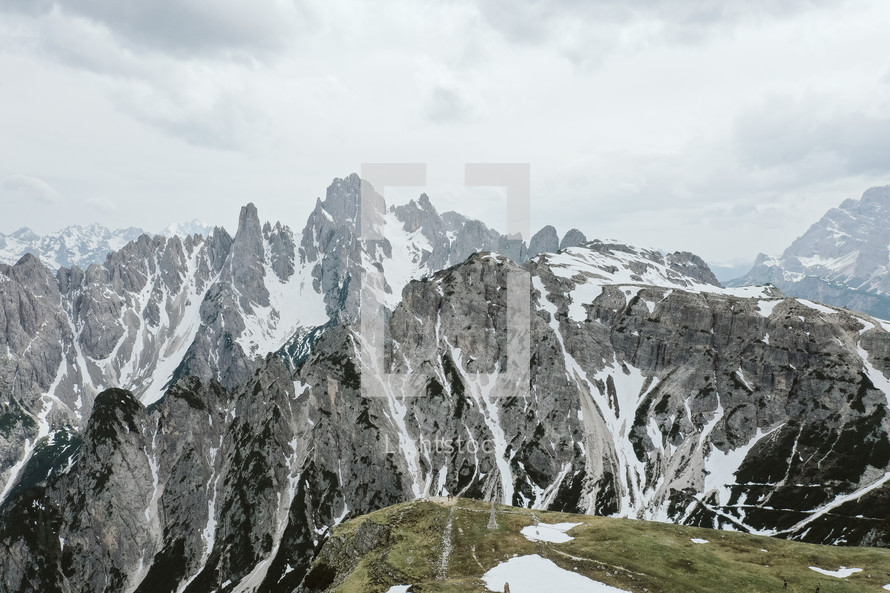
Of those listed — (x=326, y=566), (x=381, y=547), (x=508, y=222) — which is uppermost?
(x=508, y=222)

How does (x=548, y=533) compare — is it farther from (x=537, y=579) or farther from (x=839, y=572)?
(x=839, y=572)

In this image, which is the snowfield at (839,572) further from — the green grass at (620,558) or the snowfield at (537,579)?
the snowfield at (537,579)

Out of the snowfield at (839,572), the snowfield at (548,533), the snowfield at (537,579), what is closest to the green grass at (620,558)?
the snowfield at (839,572)

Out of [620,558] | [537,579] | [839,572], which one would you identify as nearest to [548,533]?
[620,558]

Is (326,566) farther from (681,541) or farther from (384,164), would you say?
(384,164)

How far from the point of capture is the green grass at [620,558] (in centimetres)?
6303

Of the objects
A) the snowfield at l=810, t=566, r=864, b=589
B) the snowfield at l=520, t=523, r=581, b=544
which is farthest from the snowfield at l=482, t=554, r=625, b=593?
the snowfield at l=810, t=566, r=864, b=589

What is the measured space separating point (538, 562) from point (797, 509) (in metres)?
186

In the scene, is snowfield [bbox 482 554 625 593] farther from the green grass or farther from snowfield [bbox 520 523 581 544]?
snowfield [bbox 520 523 581 544]

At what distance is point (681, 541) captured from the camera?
80000 millimetres

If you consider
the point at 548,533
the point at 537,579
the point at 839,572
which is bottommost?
the point at 548,533

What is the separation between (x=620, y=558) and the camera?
227 feet

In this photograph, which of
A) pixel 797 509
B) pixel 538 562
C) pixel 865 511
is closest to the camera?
pixel 538 562

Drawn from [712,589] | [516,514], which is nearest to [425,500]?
[516,514]
